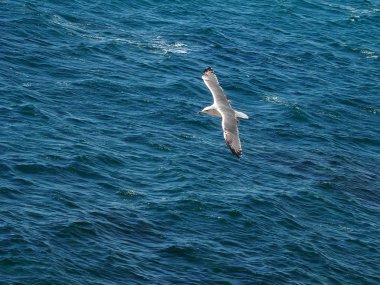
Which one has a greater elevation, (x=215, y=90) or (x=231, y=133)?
(x=215, y=90)

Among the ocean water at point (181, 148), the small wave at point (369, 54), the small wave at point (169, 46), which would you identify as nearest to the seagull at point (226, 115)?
the ocean water at point (181, 148)

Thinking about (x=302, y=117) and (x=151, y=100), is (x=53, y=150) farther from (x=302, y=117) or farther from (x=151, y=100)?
(x=302, y=117)

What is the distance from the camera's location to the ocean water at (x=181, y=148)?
64.9m

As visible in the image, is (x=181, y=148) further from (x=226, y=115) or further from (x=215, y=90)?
(x=226, y=115)

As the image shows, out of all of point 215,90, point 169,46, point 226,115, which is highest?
point 215,90

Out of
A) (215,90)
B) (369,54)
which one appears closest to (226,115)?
(215,90)

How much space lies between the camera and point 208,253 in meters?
65.6

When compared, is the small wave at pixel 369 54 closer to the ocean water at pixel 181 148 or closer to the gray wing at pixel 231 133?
the ocean water at pixel 181 148

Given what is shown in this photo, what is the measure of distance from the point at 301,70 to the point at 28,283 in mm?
53653

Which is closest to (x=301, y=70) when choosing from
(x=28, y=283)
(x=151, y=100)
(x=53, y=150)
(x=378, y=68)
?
(x=378, y=68)

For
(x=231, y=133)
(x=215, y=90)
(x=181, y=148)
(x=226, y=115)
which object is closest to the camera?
(x=231, y=133)

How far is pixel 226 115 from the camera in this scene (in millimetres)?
56719

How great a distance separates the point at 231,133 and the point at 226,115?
3.20 m

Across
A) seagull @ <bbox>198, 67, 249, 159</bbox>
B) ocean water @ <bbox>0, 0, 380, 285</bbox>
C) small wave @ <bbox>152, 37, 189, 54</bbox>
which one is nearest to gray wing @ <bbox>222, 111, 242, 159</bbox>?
seagull @ <bbox>198, 67, 249, 159</bbox>
